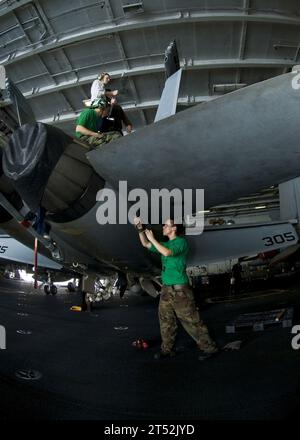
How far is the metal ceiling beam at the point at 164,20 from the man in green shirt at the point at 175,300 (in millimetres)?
6741

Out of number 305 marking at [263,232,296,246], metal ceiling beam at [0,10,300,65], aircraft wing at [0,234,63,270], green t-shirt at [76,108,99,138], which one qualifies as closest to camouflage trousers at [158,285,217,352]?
green t-shirt at [76,108,99,138]

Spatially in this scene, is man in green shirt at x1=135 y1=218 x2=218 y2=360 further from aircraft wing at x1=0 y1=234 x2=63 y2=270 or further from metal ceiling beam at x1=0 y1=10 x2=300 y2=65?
metal ceiling beam at x1=0 y1=10 x2=300 y2=65

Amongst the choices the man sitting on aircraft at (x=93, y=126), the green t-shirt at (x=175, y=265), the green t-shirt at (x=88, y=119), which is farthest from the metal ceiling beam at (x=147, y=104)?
the green t-shirt at (x=175, y=265)

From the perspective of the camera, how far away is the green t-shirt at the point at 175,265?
241 cm

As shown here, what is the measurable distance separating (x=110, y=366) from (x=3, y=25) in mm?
8980

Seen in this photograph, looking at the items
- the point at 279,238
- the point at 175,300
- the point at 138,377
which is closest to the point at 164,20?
the point at 279,238

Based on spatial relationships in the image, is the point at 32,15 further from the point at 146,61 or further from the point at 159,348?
the point at 159,348

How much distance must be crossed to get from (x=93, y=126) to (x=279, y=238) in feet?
17.0

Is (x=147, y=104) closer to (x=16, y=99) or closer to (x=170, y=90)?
(x=170, y=90)

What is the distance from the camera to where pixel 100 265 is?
3.92m

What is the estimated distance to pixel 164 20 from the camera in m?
6.99

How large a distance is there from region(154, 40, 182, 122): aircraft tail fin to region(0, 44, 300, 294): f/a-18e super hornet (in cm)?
1

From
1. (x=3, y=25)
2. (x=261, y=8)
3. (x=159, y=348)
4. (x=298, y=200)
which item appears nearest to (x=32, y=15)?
(x=3, y=25)

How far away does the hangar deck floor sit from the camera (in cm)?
156
